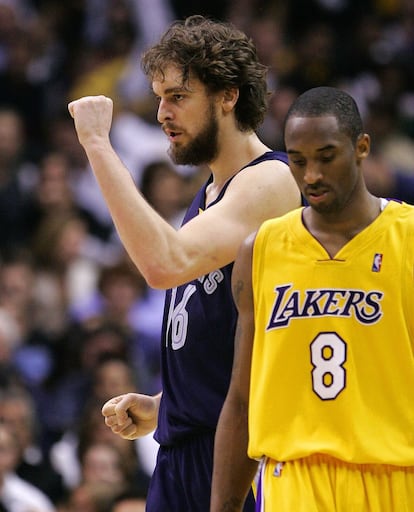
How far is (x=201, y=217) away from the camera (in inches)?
193

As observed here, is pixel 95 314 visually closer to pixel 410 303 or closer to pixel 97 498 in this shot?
pixel 97 498

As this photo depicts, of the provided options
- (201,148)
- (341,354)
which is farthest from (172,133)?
(341,354)

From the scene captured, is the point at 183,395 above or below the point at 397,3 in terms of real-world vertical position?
below

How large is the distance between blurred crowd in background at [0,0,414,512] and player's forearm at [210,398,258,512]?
3.59 m

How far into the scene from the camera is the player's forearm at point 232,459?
4.29 meters

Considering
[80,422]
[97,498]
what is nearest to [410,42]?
[80,422]

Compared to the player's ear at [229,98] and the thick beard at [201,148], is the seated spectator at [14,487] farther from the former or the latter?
the player's ear at [229,98]

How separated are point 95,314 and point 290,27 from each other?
5.28 m

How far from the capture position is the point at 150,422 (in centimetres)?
542

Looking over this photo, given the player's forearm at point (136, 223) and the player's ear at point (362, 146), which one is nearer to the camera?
the player's ear at point (362, 146)

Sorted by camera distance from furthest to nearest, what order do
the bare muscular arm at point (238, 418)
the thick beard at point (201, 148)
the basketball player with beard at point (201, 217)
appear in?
the thick beard at point (201, 148)
the basketball player with beard at point (201, 217)
the bare muscular arm at point (238, 418)

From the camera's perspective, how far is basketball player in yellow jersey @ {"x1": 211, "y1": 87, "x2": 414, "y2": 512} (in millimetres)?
4047

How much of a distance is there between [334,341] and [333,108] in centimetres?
75

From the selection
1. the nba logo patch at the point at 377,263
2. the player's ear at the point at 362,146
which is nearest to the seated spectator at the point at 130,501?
the nba logo patch at the point at 377,263
